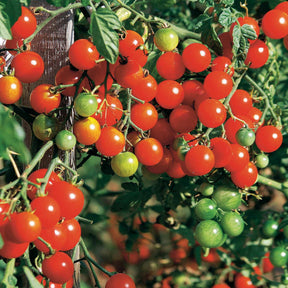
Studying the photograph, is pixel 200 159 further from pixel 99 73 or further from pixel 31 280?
pixel 31 280

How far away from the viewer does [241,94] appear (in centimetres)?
99

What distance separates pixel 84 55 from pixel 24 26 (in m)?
0.11

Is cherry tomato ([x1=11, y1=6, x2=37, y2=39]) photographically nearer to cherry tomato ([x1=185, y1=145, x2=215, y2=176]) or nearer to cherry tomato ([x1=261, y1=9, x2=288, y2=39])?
cherry tomato ([x1=185, y1=145, x2=215, y2=176])

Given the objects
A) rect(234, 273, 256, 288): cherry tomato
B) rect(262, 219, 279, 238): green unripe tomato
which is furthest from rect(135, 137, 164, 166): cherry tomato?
rect(234, 273, 256, 288): cherry tomato

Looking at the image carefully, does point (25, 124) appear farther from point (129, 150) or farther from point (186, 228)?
point (186, 228)

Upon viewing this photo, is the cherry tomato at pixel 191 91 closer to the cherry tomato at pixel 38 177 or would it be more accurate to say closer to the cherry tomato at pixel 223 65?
the cherry tomato at pixel 223 65

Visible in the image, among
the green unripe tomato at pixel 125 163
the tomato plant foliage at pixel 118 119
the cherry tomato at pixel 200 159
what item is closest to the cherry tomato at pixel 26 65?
the tomato plant foliage at pixel 118 119

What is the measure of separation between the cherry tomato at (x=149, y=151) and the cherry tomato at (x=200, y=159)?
74mm

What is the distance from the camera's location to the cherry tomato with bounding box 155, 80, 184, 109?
93 centimetres

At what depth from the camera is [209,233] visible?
99cm

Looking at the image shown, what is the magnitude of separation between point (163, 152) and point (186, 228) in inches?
21.4

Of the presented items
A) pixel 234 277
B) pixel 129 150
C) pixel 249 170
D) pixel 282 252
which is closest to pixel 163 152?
pixel 129 150

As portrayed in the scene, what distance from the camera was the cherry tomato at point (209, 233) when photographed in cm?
99

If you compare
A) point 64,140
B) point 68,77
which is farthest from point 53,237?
point 68,77
